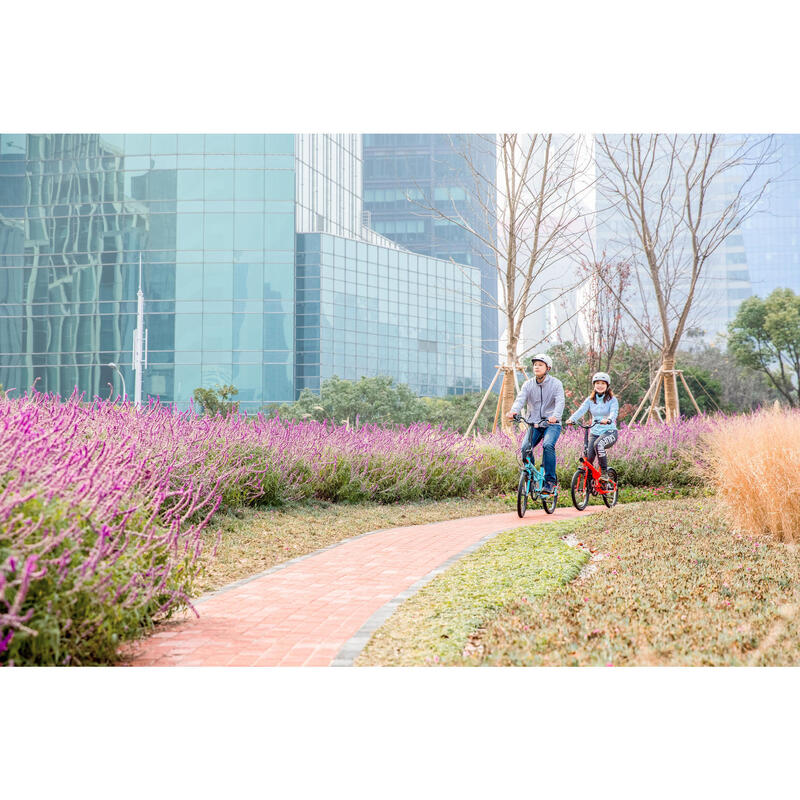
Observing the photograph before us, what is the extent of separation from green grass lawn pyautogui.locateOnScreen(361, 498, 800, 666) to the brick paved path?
0.17m

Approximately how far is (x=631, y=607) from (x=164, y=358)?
33.1 m

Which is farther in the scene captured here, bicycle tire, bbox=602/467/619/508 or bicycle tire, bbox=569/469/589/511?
bicycle tire, bbox=602/467/619/508

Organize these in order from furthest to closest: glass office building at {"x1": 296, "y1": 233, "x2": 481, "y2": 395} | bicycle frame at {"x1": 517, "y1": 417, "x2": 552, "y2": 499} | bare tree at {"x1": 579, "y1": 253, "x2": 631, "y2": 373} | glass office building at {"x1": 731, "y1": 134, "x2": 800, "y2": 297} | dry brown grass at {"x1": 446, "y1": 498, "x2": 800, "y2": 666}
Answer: glass office building at {"x1": 731, "y1": 134, "x2": 800, "y2": 297} → glass office building at {"x1": 296, "y1": 233, "x2": 481, "y2": 395} → bare tree at {"x1": 579, "y1": 253, "x2": 631, "y2": 373} → bicycle frame at {"x1": 517, "y1": 417, "x2": 552, "y2": 499} → dry brown grass at {"x1": 446, "y1": 498, "x2": 800, "y2": 666}

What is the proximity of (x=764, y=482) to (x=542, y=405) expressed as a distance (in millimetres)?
2431

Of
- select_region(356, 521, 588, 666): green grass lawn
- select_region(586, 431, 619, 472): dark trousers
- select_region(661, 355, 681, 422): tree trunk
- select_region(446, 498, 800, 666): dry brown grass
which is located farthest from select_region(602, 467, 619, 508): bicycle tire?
select_region(661, 355, 681, 422): tree trunk

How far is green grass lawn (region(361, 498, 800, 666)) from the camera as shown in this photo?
318cm

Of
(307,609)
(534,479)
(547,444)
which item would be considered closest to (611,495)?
(534,479)

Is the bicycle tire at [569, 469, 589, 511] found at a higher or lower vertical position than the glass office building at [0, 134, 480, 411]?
lower

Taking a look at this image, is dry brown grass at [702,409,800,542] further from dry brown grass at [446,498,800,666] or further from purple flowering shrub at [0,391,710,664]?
purple flowering shrub at [0,391,710,664]

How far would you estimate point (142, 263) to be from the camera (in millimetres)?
35500

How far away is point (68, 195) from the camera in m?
35.8

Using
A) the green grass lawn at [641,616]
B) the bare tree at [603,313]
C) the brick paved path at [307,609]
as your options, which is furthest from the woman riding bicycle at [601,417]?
the bare tree at [603,313]
